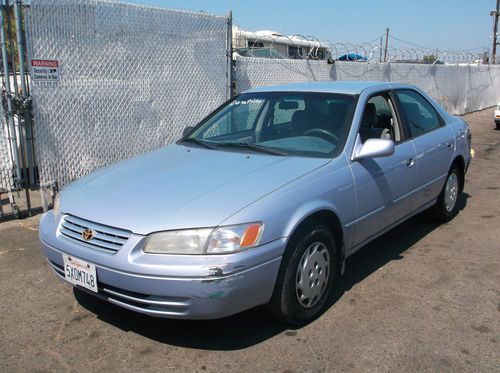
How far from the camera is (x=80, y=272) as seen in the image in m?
3.04

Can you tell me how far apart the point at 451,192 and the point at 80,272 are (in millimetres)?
4153

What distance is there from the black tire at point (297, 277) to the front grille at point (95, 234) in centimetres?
96

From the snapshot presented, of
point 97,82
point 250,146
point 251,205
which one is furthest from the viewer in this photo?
point 97,82

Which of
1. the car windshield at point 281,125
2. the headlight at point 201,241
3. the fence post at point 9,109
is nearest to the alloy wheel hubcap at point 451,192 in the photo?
the car windshield at point 281,125

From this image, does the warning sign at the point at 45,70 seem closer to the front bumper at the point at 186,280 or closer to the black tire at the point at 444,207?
the front bumper at the point at 186,280

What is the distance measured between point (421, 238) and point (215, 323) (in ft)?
8.74

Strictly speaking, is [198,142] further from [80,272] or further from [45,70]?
[45,70]

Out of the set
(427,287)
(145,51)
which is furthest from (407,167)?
(145,51)

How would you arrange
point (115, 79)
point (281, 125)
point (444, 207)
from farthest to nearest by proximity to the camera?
point (115, 79) < point (444, 207) < point (281, 125)

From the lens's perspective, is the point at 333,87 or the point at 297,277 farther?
the point at 333,87

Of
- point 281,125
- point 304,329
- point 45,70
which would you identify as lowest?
point 304,329

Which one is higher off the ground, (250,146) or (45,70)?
(45,70)

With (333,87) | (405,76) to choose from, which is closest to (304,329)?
(333,87)

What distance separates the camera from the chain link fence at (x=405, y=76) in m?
8.48
